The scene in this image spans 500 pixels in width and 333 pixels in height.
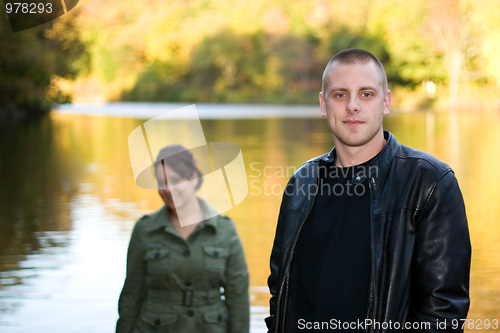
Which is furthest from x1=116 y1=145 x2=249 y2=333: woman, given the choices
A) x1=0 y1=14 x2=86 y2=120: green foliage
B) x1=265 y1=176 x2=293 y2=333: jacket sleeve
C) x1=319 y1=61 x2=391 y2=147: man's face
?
x1=0 y1=14 x2=86 y2=120: green foliage

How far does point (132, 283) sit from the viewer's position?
282cm

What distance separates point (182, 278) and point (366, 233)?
3.11ft

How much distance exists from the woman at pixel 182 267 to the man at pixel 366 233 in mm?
531

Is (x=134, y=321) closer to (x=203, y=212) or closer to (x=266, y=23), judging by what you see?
(x=203, y=212)

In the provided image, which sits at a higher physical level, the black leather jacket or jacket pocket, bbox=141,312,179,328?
the black leather jacket

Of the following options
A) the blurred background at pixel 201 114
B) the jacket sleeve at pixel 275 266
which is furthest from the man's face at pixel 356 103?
the blurred background at pixel 201 114

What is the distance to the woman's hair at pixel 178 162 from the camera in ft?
9.32

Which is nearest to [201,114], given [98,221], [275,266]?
[98,221]

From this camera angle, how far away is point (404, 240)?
200 cm

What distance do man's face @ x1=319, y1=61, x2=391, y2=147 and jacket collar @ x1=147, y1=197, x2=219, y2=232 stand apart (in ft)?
2.48

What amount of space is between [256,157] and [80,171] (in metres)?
4.33

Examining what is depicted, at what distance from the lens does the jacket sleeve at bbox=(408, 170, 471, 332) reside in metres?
1.95

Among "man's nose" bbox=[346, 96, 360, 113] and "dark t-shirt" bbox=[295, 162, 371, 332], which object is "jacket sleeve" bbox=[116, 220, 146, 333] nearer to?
"dark t-shirt" bbox=[295, 162, 371, 332]

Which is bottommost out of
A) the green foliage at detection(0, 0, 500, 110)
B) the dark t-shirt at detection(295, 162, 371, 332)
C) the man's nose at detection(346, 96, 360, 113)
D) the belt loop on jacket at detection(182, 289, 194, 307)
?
the belt loop on jacket at detection(182, 289, 194, 307)
